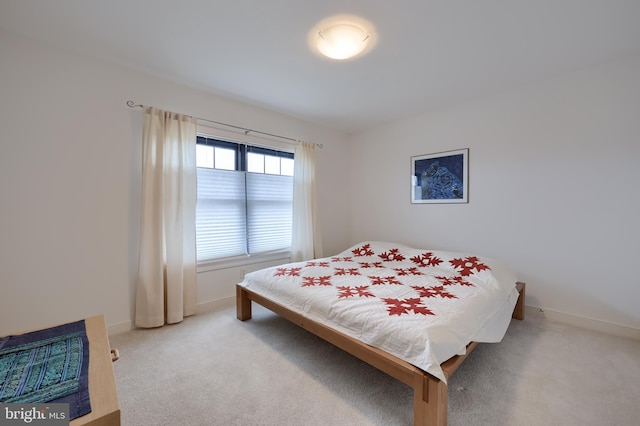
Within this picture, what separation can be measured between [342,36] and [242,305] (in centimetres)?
249

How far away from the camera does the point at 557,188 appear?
2.60 meters

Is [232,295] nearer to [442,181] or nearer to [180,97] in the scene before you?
[180,97]

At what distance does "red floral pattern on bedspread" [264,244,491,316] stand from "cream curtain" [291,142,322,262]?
63cm

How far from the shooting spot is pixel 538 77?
2.58 meters

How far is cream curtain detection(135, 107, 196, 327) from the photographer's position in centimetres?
244

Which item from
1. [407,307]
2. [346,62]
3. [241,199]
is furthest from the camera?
[241,199]

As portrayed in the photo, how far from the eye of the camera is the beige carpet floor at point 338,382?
4.75 ft

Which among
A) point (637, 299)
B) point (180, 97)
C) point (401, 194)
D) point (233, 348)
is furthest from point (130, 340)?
point (637, 299)

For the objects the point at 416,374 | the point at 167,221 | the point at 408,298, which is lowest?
the point at 416,374

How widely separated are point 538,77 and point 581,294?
213cm

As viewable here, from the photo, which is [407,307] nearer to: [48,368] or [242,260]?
[48,368]

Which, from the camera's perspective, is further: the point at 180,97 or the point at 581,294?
the point at 180,97

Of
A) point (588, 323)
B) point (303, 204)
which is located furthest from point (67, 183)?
point (588, 323)

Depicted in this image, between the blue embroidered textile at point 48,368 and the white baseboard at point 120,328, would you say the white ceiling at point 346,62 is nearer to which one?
the blue embroidered textile at point 48,368
